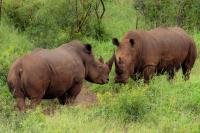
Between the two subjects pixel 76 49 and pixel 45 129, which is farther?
pixel 76 49

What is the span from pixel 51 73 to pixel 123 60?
86.8 inches

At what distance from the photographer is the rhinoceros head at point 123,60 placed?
11.5m

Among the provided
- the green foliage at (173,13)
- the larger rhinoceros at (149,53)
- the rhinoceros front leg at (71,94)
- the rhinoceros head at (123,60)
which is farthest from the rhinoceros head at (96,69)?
the green foliage at (173,13)

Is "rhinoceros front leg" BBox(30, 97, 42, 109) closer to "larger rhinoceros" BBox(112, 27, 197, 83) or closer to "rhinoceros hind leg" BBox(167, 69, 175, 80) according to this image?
"larger rhinoceros" BBox(112, 27, 197, 83)

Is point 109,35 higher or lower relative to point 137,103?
lower

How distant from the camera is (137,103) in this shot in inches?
348

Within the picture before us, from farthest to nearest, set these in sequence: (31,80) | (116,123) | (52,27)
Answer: (52,27), (31,80), (116,123)

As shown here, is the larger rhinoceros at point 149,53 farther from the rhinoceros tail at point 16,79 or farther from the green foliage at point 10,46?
the rhinoceros tail at point 16,79

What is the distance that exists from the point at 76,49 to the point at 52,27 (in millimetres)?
4823

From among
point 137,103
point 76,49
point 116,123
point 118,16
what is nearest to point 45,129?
point 116,123

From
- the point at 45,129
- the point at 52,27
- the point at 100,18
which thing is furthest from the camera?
the point at 100,18

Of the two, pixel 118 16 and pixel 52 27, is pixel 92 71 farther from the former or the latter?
pixel 118 16

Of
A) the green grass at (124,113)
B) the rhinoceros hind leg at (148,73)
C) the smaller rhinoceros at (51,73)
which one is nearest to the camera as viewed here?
the green grass at (124,113)

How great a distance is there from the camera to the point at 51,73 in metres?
9.80
